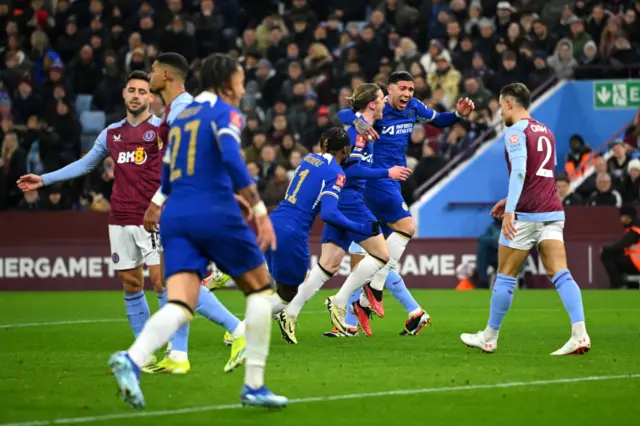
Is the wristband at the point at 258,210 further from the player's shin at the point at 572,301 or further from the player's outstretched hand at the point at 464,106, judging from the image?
the player's outstretched hand at the point at 464,106

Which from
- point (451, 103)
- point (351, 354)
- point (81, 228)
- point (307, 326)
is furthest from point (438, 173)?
point (351, 354)

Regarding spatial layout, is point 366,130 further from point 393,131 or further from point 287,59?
point 287,59

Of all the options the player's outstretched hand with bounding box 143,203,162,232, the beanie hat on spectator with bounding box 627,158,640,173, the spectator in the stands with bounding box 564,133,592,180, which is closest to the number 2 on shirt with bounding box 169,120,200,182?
the player's outstretched hand with bounding box 143,203,162,232

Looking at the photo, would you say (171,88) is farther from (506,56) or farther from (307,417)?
(506,56)

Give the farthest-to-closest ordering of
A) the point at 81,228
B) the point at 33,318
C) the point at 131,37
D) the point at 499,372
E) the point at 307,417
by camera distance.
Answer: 1. the point at 131,37
2. the point at 81,228
3. the point at 33,318
4. the point at 499,372
5. the point at 307,417

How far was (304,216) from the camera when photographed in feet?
41.3

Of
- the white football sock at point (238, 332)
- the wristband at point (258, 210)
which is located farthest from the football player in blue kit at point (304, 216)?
the wristband at point (258, 210)

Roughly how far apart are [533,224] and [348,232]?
2.82 m

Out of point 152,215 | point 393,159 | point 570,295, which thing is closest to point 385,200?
point 393,159

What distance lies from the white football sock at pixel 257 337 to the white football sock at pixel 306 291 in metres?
4.69

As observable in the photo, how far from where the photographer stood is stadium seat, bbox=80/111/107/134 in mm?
27578

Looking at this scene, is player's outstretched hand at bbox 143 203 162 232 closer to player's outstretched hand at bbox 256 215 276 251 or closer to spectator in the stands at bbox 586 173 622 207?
player's outstretched hand at bbox 256 215 276 251

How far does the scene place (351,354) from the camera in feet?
38.3

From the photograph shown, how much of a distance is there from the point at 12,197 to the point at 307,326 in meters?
12.2
